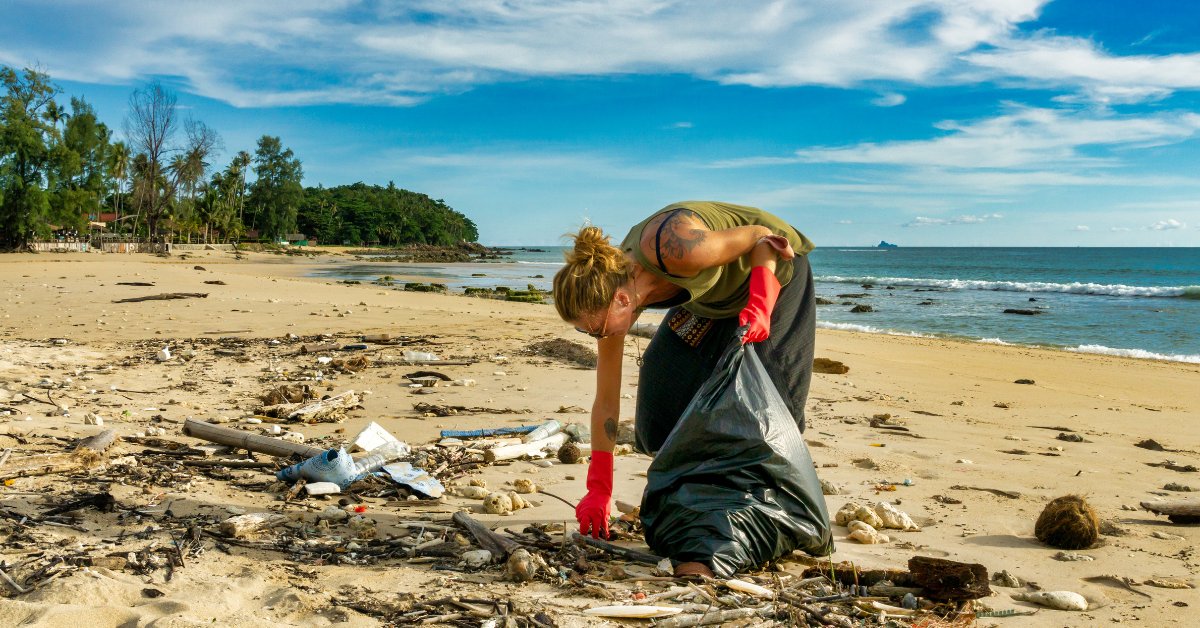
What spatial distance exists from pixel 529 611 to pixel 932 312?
71.8ft

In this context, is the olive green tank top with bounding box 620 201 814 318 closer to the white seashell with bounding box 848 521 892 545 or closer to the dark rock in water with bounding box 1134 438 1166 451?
the white seashell with bounding box 848 521 892 545

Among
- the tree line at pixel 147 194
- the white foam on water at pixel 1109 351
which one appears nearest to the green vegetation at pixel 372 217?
the tree line at pixel 147 194

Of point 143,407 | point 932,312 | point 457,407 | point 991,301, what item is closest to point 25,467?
point 143,407

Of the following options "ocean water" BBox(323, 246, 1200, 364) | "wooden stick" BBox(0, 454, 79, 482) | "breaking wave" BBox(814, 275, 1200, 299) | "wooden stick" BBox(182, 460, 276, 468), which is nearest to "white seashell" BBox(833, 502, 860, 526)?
"wooden stick" BBox(182, 460, 276, 468)

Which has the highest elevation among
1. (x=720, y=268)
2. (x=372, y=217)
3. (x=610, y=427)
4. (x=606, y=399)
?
(x=372, y=217)

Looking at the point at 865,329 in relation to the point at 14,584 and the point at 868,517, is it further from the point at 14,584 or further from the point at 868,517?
the point at 14,584

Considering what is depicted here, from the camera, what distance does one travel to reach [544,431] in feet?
16.1

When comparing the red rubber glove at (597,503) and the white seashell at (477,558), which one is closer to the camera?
the white seashell at (477,558)

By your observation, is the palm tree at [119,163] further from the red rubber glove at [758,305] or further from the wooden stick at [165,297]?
the red rubber glove at [758,305]

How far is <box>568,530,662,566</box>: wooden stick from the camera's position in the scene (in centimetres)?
290

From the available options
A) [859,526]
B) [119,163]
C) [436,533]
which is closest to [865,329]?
[859,526]

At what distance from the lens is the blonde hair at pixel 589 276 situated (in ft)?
8.99

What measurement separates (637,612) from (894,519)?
1.64m

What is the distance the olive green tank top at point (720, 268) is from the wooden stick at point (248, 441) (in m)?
2.28
